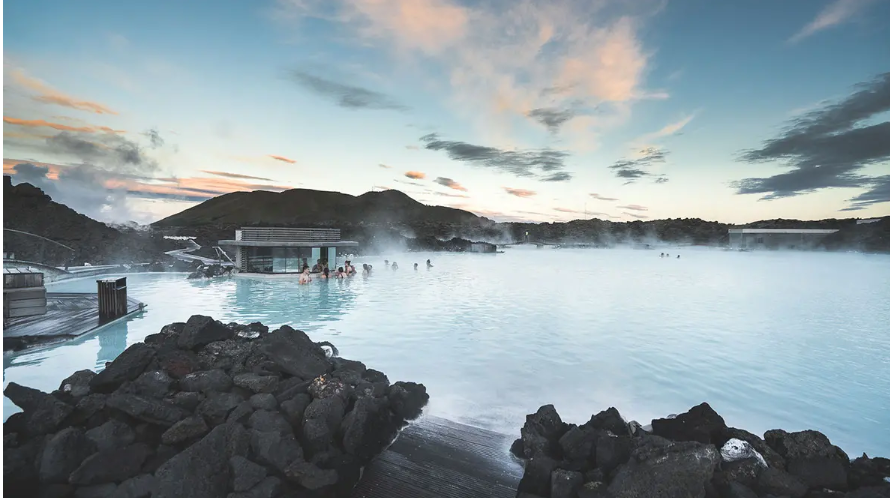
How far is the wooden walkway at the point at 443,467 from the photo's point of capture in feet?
11.6

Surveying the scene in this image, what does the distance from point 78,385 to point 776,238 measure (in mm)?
90854

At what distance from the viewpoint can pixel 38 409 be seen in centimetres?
420

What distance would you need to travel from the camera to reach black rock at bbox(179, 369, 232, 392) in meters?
4.80

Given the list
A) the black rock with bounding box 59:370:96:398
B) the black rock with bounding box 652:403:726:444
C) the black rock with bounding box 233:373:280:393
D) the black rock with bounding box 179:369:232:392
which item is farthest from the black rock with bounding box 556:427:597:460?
the black rock with bounding box 59:370:96:398

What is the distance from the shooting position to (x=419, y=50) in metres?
13.3

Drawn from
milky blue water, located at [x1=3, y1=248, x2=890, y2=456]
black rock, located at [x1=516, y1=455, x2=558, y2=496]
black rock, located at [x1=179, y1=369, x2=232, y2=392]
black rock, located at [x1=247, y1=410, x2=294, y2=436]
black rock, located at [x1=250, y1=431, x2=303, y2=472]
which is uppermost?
black rock, located at [x1=179, y1=369, x2=232, y2=392]

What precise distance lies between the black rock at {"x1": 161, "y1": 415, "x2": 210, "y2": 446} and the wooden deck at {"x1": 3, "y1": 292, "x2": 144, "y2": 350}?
21.2ft

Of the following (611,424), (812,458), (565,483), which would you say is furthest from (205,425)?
(812,458)

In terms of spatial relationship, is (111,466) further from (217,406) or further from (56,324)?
(56,324)

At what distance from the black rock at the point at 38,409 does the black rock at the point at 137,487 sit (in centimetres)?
144

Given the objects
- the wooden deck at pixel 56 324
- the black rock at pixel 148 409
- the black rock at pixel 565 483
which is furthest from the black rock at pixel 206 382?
the wooden deck at pixel 56 324

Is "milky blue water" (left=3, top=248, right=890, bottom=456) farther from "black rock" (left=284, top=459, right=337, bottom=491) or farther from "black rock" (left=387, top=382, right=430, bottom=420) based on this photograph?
"black rock" (left=284, top=459, right=337, bottom=491)

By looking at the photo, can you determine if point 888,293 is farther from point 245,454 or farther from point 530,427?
point 245,454

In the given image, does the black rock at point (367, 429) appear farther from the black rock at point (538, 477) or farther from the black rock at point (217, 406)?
the black rock at point (538, 477)
